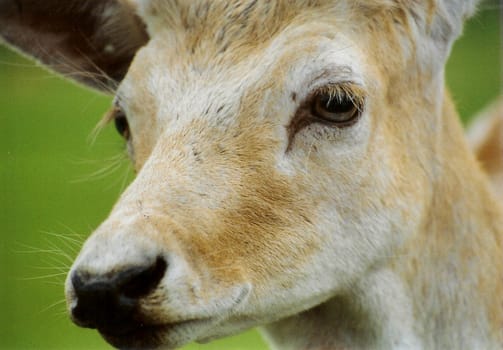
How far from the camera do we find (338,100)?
352 centimetres

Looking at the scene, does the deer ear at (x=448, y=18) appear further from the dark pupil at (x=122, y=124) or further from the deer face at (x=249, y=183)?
the dark pupil at (x=122, y=124)

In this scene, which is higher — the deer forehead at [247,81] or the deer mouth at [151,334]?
the deer forehead at [247,81]

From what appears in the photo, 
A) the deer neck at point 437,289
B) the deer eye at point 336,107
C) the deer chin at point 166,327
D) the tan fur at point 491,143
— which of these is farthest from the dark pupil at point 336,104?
the tan fur at point 491,143

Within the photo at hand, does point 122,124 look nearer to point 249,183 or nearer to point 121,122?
point 121,122

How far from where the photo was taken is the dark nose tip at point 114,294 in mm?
2926

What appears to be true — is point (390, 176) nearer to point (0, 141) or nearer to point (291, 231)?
point (291, 231)

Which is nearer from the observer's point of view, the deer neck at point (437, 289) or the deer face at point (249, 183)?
the deer face at point (249, 183)

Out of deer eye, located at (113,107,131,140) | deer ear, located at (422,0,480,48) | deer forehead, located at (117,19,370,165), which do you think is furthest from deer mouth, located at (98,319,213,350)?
deer ear, located at (422,0,480,48)

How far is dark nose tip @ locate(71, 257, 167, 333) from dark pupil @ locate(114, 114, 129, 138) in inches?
41.5

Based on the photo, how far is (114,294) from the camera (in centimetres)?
294

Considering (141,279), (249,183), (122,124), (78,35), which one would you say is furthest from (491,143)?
(141,279)

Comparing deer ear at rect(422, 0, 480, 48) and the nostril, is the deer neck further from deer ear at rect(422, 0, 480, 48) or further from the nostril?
the nostril

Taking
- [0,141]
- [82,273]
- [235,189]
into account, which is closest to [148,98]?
[235,189]

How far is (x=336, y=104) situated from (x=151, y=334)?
3.62 ft
